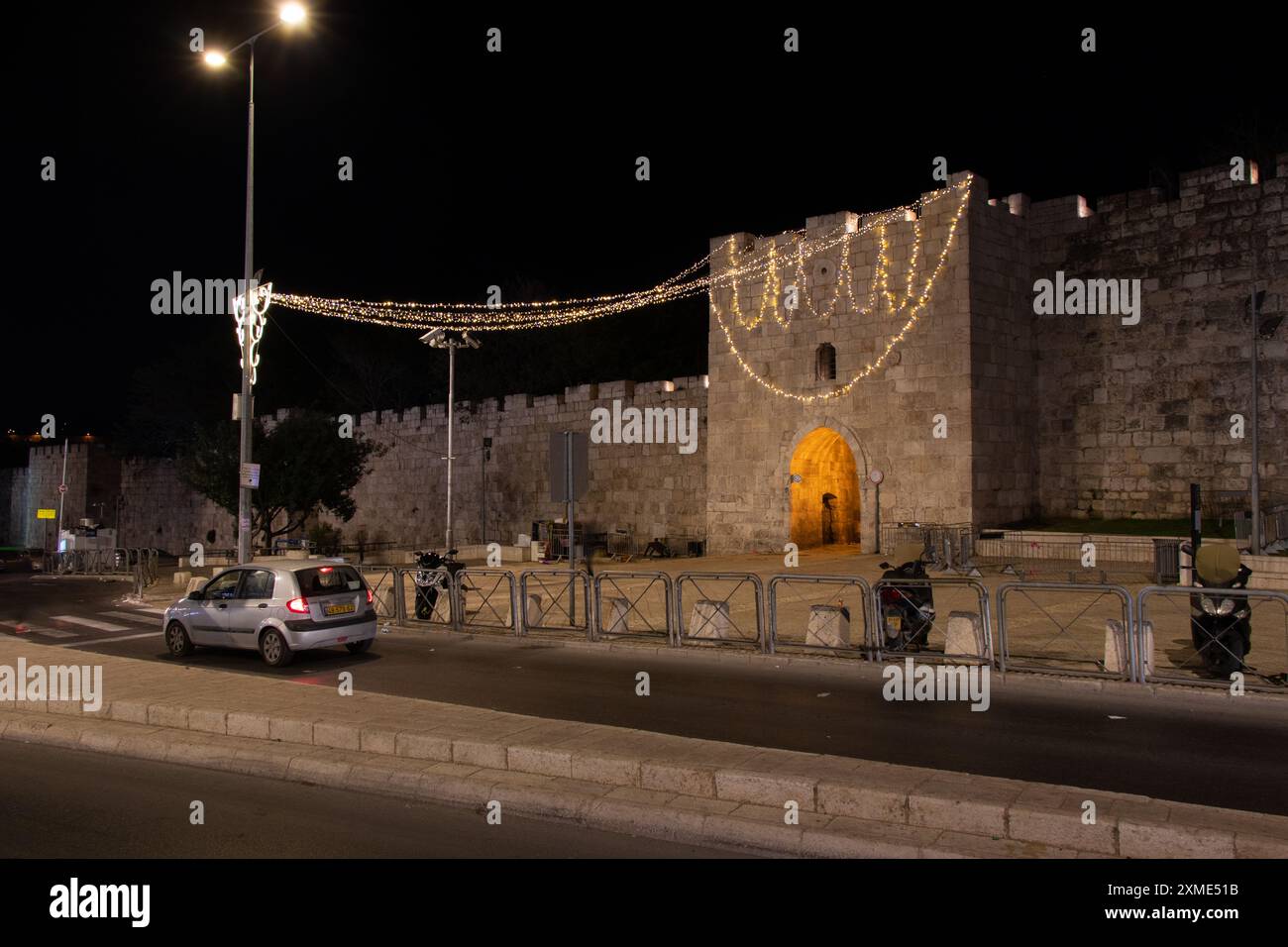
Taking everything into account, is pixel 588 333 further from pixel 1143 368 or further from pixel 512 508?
pixel 1143 368

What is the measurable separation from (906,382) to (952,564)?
4.61 meters

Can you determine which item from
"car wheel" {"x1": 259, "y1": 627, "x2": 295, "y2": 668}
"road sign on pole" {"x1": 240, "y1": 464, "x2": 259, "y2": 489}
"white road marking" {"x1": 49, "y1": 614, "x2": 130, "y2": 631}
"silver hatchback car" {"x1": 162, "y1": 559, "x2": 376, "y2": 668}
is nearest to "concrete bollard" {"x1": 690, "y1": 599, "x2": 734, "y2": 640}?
"silver hatchback car" {"x1": 162, "y1": 559, "x2": 376, "y2": 668}

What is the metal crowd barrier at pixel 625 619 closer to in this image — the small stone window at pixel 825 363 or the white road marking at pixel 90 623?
the white road marking at pixel 90 623

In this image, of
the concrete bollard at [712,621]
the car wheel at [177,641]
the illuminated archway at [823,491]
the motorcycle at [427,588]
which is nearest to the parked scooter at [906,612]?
the concrete bollard at [712,621]

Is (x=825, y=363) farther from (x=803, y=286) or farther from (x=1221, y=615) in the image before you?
(x=1221, y=615)

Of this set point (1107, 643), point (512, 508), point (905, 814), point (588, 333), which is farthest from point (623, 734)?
point (588, 333)

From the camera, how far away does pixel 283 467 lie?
33.0 meters

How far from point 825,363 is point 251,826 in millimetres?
19181

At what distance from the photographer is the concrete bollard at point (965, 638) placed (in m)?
9.77

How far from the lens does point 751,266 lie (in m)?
24.1

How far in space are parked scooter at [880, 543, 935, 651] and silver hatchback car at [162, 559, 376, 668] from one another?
5.97 meters

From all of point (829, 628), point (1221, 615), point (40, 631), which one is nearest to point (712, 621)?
point (829, 628)

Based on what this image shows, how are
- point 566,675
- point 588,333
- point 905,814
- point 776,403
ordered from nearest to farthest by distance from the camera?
point 905,814, point 566,675, point 776,403, point 588,333

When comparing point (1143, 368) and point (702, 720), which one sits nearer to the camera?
point (702, 720)
